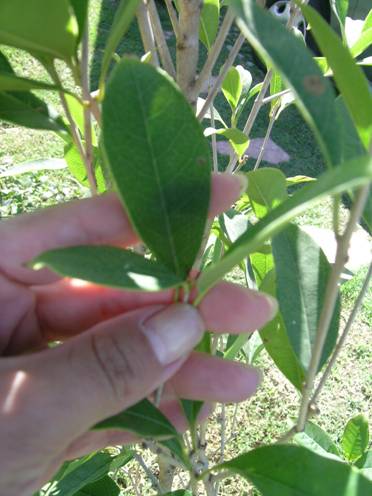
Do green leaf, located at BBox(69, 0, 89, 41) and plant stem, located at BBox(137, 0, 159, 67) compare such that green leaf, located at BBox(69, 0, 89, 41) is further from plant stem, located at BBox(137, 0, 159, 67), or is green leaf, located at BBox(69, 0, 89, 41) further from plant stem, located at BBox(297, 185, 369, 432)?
plant stem, located at BBox(297, 185, 369, 432)

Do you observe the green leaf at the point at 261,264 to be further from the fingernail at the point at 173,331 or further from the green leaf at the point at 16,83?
the green leaf at the point at 16,83

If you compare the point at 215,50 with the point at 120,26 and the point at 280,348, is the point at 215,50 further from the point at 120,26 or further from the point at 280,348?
the point at 280,348

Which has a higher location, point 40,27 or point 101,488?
point 40,27

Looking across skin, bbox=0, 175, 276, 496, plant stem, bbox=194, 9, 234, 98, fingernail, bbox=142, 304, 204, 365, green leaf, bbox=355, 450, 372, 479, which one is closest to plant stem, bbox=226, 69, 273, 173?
plant stem, bbox=194, 9, 234, 98

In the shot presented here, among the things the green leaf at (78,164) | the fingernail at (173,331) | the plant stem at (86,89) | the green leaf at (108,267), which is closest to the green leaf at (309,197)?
the green leaf at (108,267)

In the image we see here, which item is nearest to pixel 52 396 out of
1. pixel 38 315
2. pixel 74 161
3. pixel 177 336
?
pixel 177 336

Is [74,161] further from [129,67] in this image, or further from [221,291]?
[129,67]

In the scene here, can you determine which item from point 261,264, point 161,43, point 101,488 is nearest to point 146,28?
point 161,43
